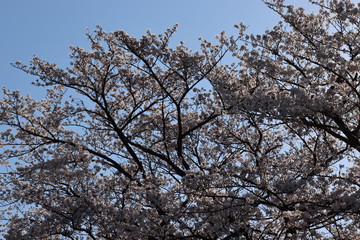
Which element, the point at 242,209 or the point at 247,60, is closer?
the point at 242,209

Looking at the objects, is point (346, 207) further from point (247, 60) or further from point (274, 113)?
point (247, 60)

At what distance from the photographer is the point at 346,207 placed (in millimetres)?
6930

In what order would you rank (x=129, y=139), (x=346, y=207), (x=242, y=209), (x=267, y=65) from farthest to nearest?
(x=129, y=139) < (x=267, y=65) < (x=242, y=209) < (x=346, y=207)

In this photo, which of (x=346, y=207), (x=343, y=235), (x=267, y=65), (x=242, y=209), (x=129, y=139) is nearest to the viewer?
(x=346, y=207)

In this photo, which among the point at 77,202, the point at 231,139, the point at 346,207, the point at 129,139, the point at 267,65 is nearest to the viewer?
the point at 346,207

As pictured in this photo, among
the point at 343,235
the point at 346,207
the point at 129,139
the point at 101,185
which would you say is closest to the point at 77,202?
the point at 101,185

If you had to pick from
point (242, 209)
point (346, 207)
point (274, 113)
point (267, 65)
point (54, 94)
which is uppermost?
point (54, 94)

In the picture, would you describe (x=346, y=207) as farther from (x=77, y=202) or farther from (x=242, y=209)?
(x=77, y=202)

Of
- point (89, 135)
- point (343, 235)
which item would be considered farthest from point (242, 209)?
point (89, 135)

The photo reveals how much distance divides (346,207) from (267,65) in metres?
3.34

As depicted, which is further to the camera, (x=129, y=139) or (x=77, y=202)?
(x=129, y=139)

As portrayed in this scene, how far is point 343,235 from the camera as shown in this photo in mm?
10367

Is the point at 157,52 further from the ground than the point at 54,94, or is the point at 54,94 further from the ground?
the point at 54,94

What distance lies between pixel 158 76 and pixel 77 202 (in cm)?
411
